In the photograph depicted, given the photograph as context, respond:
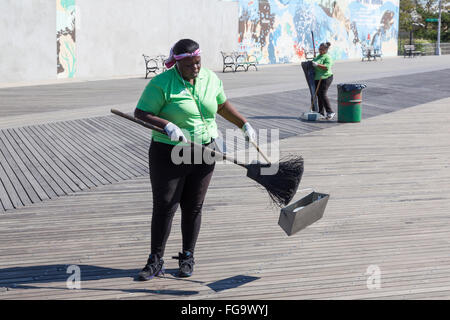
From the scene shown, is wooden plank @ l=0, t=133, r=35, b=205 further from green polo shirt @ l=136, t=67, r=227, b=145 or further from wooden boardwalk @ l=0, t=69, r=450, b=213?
green polo shirt @ l=136, t=67, r=227, b=145

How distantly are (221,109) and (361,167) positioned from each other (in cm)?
467

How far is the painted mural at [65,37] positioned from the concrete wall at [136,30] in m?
0.31

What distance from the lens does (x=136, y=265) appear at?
5.04m

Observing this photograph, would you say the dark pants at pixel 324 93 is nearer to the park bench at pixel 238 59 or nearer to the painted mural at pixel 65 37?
the painted mural at pixel 65 37

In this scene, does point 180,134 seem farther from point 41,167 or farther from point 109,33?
point 109,33

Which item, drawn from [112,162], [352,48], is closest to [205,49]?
[352,48]

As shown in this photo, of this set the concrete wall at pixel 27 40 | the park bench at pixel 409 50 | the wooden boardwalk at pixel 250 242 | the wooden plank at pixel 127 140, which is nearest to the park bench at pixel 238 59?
the concrete wall at pixel 27 40

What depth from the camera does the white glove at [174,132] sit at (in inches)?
163

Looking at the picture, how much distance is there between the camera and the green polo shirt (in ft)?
14.1

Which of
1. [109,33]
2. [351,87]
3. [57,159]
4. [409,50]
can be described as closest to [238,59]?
[109,33]

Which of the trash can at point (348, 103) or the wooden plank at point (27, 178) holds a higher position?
the trash can at point (348, 103)

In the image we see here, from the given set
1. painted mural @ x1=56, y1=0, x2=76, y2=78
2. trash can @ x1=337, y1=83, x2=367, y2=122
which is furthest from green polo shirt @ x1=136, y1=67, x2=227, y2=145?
painted mural @ x1=56, y1=0, x2=76, y2=78

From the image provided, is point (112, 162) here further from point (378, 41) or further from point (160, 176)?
point (378, 41)

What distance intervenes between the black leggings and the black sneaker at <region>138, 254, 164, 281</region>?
0.15 ft
